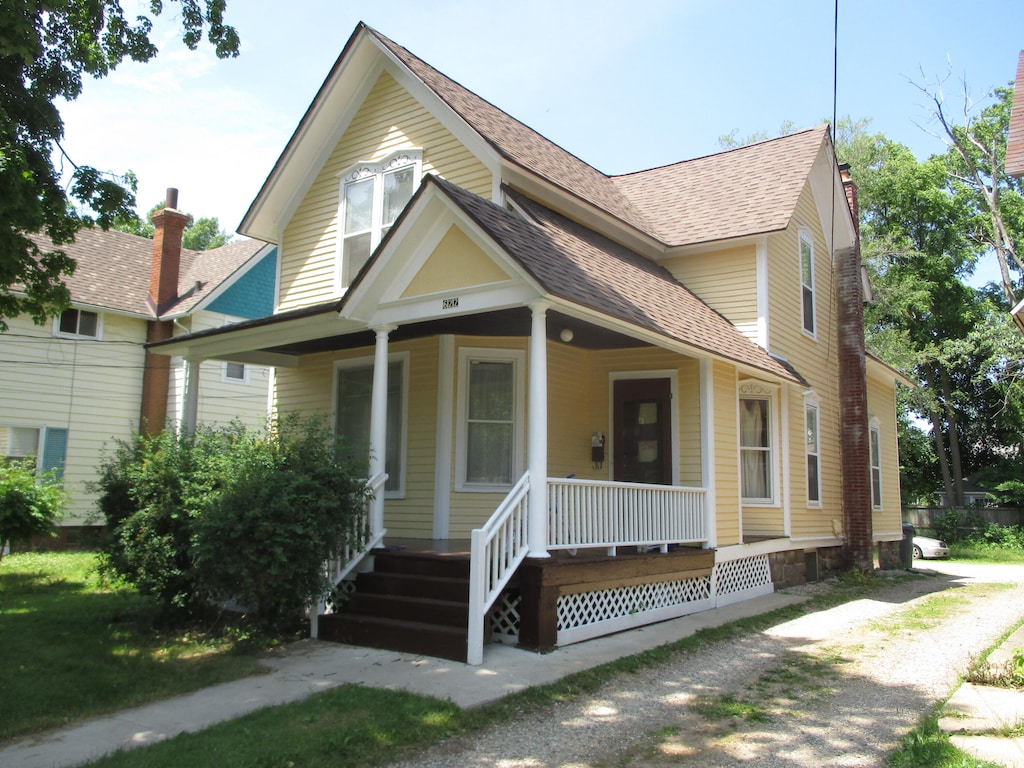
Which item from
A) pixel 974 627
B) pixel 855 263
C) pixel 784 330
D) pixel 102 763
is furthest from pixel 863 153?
pixel 102 763

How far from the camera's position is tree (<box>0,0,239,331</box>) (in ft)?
25.0

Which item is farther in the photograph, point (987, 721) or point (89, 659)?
point (89, 659)

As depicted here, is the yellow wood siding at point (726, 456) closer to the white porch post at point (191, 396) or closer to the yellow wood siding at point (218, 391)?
the white porch post at point (191, 396)

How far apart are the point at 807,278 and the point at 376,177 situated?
25.5 ft

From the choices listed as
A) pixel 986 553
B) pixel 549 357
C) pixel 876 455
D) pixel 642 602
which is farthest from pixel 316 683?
pixel 986 553

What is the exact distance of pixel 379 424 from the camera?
8.95m

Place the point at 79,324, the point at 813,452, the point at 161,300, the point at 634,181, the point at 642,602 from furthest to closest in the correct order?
1. the point at 161,300
2. the point at 79,324
3. the point at 634,181
4. the point at 813,452
5. the point at 642,602

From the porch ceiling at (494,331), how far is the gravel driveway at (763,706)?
12.7 feet

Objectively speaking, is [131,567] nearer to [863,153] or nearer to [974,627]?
[974,627]

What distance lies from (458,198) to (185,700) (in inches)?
194

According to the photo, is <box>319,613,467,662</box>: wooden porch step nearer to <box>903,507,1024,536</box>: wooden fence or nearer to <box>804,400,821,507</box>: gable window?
<box>804,400,821,507</box>: gable window

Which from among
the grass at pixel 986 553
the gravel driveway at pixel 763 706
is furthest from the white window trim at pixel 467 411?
the grass at pixel 986 553

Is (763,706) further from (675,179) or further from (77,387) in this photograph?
(77,387)

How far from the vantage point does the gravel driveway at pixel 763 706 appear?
4953 mm
